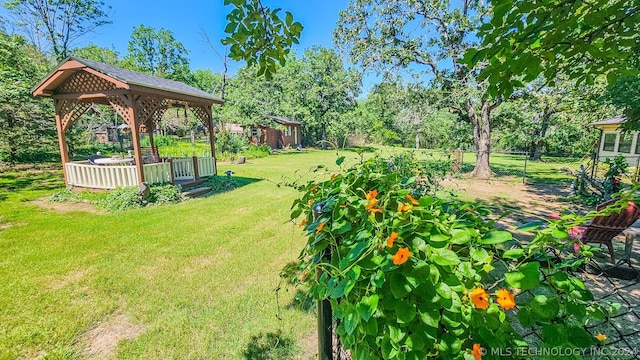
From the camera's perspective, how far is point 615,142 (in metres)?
15.3

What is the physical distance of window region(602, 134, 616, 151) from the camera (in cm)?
1545

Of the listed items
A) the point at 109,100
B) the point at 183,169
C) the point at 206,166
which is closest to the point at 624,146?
the point at 206,166

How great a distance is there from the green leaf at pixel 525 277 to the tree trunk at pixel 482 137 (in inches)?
465

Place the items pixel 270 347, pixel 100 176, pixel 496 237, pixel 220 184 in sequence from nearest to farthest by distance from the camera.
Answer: pixel 496 237 → pixel 270 347 → pixel 100 176 → pixel 220 184

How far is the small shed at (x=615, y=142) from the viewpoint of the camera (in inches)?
544

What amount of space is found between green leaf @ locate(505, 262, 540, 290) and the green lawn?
1.29 m

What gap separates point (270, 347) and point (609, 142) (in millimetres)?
22129

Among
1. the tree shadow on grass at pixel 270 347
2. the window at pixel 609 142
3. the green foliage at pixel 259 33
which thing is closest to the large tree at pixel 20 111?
the green foliage at pixel 259 33

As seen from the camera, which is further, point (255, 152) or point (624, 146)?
point (255, 152)

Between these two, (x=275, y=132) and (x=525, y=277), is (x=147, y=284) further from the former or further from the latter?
(x=275, y=132)

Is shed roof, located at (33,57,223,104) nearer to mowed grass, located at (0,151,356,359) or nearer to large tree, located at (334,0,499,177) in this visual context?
mowed grass, located at (0,151,356,359)

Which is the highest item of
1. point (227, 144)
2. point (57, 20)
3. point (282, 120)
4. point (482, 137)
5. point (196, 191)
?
point (57, 20)

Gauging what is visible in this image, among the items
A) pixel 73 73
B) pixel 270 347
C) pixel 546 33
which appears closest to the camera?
pixel 546 33

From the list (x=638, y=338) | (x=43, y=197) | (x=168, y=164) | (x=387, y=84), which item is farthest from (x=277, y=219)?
(x=387, y=84)
